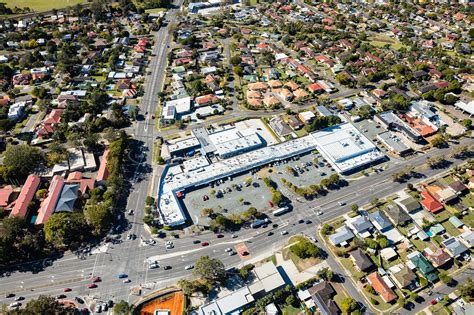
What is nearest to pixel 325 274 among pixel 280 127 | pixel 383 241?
pixel 383 241

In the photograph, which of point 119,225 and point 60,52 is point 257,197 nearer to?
point 119,225

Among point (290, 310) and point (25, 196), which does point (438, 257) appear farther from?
point (25, 196)

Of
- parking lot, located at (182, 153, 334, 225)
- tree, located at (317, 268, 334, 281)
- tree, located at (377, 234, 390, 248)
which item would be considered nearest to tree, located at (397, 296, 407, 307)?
tree, located at (377, 234, 390, 248)

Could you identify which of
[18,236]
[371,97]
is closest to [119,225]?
[18,236]

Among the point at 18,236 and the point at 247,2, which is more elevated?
the point at 247,2

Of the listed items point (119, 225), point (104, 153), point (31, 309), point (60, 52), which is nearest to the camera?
point (31, 309)

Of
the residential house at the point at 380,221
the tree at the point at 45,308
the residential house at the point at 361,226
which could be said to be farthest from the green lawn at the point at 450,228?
the tree at the point at 45,308

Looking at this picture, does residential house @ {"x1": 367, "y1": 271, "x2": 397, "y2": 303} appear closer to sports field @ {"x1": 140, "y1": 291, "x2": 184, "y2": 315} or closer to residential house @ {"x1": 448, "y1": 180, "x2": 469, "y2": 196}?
residential house @ {"x1": 448, "y1": 180, "x2": 469, "y2": 196}
